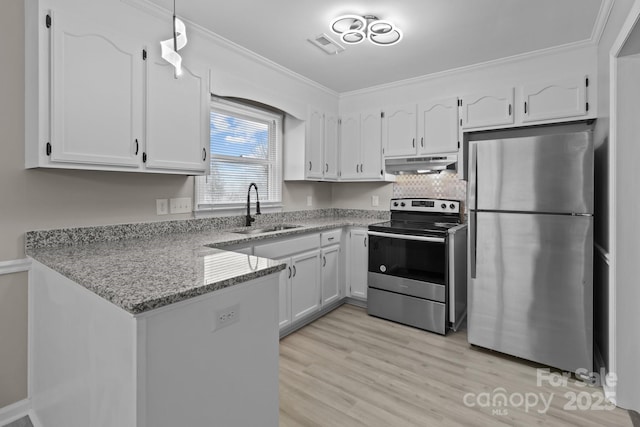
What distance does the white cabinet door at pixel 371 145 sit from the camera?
3.78m

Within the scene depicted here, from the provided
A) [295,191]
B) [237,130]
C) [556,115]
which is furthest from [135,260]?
[556,115]

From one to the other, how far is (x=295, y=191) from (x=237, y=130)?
3.22ft

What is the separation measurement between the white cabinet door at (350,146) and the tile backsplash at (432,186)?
1.74 feet

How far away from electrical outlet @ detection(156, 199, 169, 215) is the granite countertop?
9 centimetres

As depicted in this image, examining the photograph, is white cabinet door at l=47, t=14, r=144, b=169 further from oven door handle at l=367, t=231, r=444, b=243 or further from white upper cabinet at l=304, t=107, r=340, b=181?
oven door handle at l=367, t=231, r=444, b=243

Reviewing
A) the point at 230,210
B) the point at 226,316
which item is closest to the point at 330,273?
the point at 230,210

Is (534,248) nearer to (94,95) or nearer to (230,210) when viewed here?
(230,210)

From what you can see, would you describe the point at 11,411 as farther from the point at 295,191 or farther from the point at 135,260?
the point at 295,191

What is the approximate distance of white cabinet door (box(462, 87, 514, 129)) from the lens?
3016 mm

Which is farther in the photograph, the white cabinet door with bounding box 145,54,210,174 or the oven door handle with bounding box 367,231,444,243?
the oven door handle with bounding box 367,231,444,243

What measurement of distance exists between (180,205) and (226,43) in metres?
1.37

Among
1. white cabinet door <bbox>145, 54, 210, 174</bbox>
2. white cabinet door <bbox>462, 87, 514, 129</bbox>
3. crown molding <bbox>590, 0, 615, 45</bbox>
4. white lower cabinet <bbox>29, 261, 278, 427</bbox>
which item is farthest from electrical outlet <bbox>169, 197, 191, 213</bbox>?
crown molding <bbox>590, 0, 615, 45</bbox>

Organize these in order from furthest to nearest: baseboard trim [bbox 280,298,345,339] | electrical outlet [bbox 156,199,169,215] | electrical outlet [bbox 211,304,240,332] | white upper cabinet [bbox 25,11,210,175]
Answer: baseboard trim [bbox 280,298,345,339]
electrical outlet [bbox 156,199,169,215]
white upper cabinet [bbox 25,11,210,175]
electrical outlet [bbox 211,304,240,332]

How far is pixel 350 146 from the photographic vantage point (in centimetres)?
400
